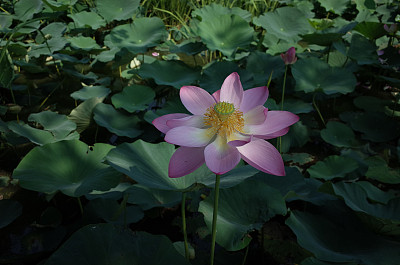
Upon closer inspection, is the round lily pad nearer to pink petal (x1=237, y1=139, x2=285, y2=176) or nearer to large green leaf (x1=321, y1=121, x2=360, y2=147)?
large green leaf (x1=321, y1=121, x2=360, y2=147)

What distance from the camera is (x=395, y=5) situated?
3154 millimetres

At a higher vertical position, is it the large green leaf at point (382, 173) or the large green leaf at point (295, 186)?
the large green leaf at point (295, 186)

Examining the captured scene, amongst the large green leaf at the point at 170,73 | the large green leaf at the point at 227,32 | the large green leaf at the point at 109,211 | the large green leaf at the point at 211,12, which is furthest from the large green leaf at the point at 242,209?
the large green leaf at the point at 211,12

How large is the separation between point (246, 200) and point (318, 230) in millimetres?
241

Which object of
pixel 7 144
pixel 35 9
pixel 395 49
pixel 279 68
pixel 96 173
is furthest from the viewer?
pixel 35 9

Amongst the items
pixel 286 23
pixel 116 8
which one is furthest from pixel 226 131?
pixel 116 8

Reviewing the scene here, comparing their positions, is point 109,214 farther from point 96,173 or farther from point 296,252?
point 296,252

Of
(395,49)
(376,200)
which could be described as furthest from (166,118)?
(395,49)

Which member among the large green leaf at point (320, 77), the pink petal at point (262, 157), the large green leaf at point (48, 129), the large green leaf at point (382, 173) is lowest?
the large green leaf at point (382, 173)

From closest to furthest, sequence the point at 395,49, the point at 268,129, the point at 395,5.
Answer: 1. the point at 268,129
2. the point at 395,49
3. the point at 395,5

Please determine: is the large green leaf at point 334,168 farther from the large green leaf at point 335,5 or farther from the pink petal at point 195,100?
the large green leaf at point 335,5

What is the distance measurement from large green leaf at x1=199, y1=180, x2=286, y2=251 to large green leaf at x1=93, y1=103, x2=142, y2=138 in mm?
723

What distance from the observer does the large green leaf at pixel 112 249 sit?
0.69 metres

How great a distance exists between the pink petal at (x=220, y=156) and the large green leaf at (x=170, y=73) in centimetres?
118
